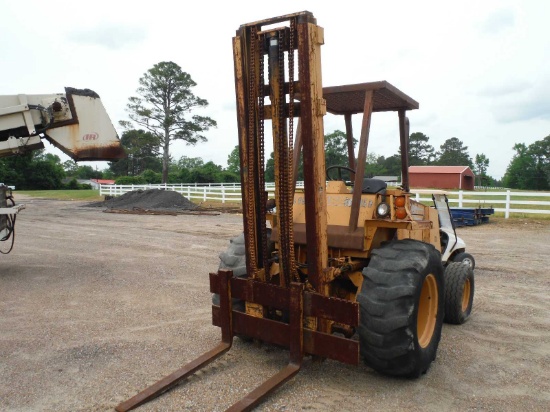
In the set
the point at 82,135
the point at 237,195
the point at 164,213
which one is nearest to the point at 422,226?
the point at 82,135

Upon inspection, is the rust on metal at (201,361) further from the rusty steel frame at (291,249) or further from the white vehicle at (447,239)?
the white vehicle at (447,239)

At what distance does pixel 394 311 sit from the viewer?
3.75 meters

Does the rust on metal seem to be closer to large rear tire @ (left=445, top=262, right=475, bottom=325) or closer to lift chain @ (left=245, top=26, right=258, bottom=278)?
lift chain @ (left=245, top=26, right=258, bottom=278)

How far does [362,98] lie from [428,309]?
223cm

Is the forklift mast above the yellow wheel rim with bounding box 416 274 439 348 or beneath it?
above

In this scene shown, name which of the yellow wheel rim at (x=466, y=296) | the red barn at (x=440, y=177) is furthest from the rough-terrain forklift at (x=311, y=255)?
the red barn at (x=440, y=177)

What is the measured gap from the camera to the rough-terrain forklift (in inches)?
149

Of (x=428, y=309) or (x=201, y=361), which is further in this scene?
(x=428, y=309)

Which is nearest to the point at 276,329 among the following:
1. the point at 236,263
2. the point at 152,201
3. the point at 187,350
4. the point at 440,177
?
the point at 236,263

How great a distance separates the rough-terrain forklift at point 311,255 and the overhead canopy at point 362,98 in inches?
0.8

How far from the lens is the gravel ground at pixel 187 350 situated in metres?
3.80

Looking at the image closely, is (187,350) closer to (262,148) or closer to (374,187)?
(262,148)

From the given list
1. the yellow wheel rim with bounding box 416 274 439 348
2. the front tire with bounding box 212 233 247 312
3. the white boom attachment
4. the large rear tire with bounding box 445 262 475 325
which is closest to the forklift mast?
the front tire with bounding box 212 233 247 312

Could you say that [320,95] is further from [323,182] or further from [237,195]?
[237,195]
